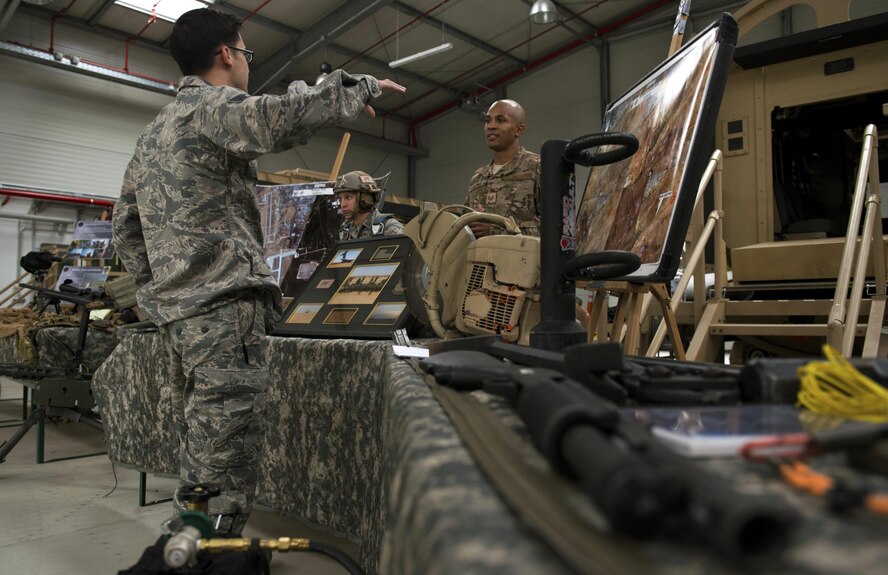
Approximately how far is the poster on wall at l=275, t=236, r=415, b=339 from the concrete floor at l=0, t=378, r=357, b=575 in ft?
2.95

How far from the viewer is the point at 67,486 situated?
3.21 metres

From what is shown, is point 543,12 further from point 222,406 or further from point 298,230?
point 222,406

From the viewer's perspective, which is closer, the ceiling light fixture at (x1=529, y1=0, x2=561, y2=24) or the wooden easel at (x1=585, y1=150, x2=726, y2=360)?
the wooden easel at (x1=585, y1=150, x2=726, y2=360)

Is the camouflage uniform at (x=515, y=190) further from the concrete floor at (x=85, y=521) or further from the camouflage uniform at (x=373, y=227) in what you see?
the concrete floor at (x=85, y=521)

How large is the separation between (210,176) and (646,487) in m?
1.74

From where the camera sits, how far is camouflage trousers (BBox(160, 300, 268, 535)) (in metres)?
1.66

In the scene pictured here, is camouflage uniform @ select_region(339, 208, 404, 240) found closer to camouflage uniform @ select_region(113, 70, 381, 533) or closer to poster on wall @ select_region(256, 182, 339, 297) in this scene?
poster on wall @ select_region(256, 182, 339, 297)

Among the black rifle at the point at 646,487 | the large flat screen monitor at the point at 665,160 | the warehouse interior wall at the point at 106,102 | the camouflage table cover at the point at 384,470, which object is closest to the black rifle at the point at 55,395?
the camouflage table cover at the point at 384,470

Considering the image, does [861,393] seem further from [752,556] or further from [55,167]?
[55,167]

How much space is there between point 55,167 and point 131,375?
889cm

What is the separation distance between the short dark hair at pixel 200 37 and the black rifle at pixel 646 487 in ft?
6.13

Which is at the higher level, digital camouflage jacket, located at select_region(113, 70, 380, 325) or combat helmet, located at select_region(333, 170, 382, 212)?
combat helmet, located at select_region(333, 170, 382, 212)

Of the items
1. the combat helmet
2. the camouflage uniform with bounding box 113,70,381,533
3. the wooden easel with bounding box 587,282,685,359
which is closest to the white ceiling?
the combat helmet

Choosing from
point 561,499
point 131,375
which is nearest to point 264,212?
point 131,375
